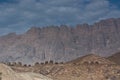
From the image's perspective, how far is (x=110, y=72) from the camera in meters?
131

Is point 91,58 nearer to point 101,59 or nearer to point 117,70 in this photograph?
point 101,59

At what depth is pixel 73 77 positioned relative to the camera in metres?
120

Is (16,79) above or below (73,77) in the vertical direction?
above

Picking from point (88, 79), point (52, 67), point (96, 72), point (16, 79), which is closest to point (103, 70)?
point (96, 72)

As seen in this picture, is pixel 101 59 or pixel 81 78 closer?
pixel 81 78

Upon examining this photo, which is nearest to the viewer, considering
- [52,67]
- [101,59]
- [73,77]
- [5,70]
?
[5,70]

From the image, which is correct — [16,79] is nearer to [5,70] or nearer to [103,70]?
[5,70]

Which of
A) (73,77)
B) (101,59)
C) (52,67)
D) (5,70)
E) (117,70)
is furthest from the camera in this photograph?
(101,59)

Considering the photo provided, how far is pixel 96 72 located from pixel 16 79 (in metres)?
107

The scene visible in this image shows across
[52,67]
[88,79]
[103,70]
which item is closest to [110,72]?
[103,70]

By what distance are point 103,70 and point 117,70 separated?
572 centimetres

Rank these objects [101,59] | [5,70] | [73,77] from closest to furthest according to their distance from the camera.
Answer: [5,70], [73,77], [101,59]

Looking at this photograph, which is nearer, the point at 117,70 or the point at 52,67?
the point at 117,70

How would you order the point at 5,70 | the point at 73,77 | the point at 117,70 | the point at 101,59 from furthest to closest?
1. the point at 101,59
2. the point at 117,70
3. the point at 73,77
4. the point at 5,70
